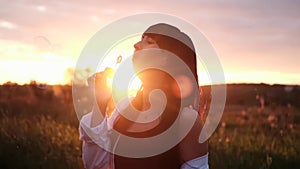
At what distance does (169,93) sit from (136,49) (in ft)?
1.04

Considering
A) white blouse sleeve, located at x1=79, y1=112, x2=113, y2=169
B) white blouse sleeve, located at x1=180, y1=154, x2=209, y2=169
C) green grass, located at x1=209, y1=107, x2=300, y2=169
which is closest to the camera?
white blouse sleeve, located at x1=180, y1=154, x2=209, y2=169

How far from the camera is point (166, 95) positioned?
268 centimetres

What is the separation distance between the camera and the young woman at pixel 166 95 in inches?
102

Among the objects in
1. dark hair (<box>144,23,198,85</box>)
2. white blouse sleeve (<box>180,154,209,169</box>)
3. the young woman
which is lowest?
white blouse sleeve (<box>180,154,209,169</box>)

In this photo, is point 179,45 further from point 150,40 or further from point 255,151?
point 255,151

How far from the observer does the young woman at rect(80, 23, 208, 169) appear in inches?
102

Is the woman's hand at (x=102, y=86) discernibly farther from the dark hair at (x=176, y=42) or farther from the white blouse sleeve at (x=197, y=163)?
the white blouse sleeve at (x=197, y=163)

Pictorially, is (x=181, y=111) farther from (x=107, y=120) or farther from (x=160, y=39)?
(x=107, y=120)

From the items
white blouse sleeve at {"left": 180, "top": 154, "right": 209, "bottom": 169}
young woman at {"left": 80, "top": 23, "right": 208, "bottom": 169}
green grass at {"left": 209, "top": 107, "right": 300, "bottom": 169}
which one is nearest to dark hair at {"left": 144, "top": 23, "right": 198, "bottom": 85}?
young woman at {"left": 80, "top": 23, "right": 208, "bottom": 169}

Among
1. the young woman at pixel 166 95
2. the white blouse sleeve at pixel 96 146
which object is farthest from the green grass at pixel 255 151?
the young woman at pixel 166 95

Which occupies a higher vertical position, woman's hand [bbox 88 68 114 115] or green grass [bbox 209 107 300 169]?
woman's hand [bbox 88 68 114 115]

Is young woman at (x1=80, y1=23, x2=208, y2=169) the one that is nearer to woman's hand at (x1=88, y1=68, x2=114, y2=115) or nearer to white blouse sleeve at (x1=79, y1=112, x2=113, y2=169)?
white blouse sleeve at (x1=79, y1=112, x2=113, y2=169)

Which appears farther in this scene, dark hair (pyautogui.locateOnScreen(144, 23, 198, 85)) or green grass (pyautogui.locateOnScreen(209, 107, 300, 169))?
green grass (pyautogui.locateOnScreen(209, 107, 300, 169))

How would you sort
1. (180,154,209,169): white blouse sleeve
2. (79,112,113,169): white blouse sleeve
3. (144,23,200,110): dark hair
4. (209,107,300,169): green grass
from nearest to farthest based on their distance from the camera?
(180,154,209,169): white blouse sleeve < (144,23,200,110): dark hair < (79,112,113,169): white blouse sleeve < (209,107,300,169): green grass
